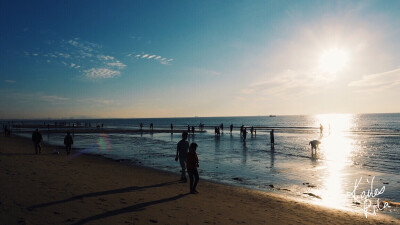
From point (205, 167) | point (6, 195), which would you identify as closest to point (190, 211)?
point (6, 195)

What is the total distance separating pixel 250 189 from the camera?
10.7 metres

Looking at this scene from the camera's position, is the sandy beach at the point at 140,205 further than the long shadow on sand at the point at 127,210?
Yes

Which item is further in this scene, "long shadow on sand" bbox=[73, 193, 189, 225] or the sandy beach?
the sandy beach

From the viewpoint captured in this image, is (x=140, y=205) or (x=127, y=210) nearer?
(x=127, y=210)

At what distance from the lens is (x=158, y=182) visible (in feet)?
37.0

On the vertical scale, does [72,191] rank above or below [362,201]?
above

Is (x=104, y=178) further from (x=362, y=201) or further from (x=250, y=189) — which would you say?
(x=362, y=201)

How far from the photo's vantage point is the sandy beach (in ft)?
21.2

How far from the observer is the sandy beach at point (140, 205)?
21.2ft

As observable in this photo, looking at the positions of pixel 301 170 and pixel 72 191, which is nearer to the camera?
pixel 72 191

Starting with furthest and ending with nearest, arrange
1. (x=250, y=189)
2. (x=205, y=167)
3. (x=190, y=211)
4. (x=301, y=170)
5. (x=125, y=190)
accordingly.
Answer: (x=205, y=167), (x=301, y=170), (x=250, y=189), (x=125, y=190), (x=190, y=211)

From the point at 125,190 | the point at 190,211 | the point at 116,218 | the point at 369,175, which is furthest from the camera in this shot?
the point at 369,175

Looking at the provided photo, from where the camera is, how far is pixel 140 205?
760cm

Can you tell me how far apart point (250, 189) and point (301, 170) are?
5.78 metres
